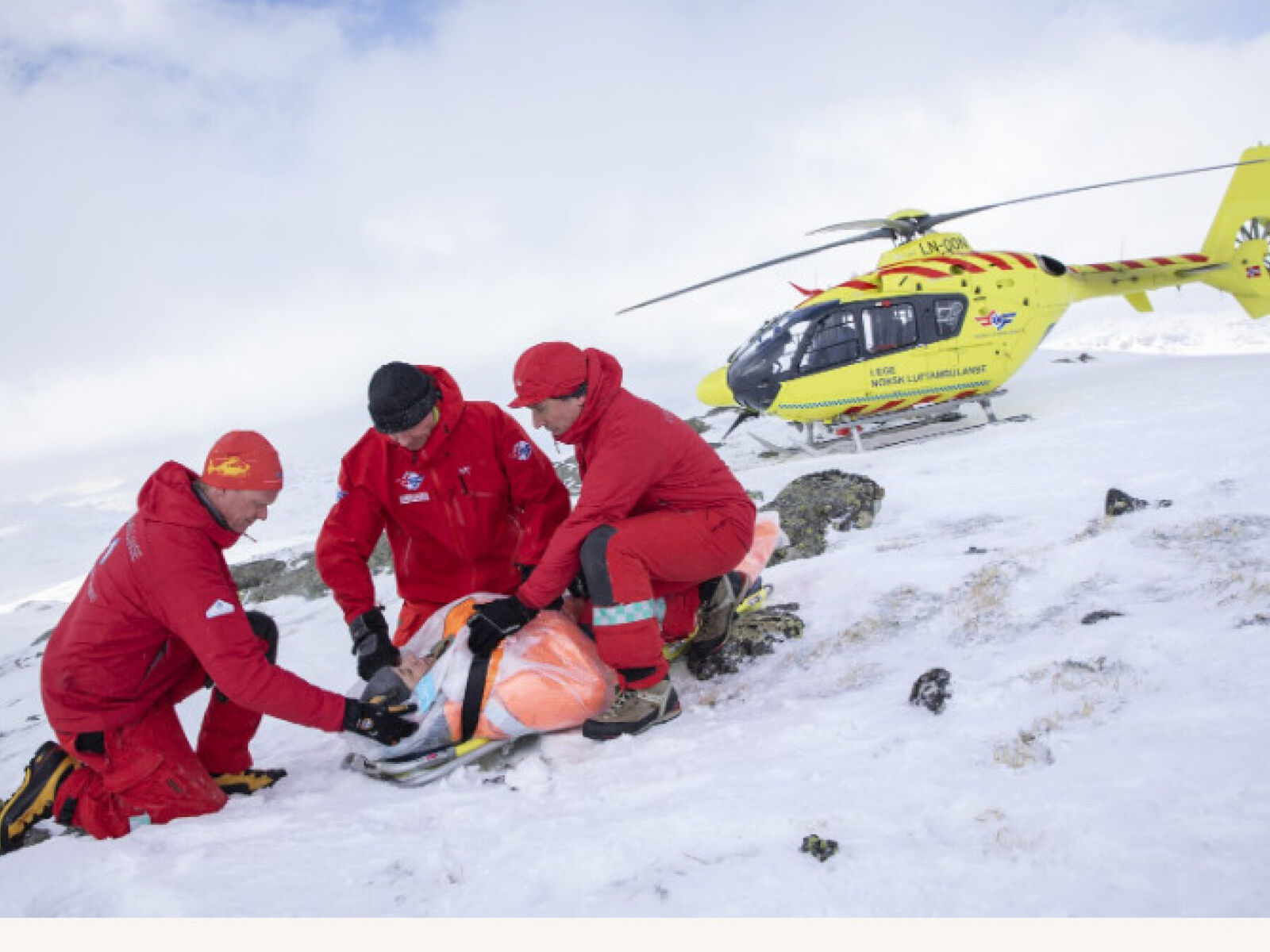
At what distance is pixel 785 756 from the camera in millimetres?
2250

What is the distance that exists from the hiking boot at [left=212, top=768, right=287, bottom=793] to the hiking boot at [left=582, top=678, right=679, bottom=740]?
132cm

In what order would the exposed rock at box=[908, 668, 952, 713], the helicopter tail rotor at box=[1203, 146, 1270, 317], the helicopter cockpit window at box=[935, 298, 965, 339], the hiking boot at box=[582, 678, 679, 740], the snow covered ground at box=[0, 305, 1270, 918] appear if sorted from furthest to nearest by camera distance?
the helicopter tail rotor at box=[1203, 146, 1270, 317] → the helicopter cockpit window at box=[935, 298, 965, 339] → the hiking boot at box=[582, 678, 679, 740] → the exposed rock at box=[908, 668, 952, 713] → the snow covered ground at box=[0, 305, 1270, 918]

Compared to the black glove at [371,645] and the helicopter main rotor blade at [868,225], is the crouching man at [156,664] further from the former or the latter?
the helicopter main rotor blade at [868,225]

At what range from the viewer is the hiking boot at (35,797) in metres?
2.71

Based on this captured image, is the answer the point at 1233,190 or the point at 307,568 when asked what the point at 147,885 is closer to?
the point at 307,568

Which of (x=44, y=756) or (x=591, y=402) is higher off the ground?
(x=591, y=402)

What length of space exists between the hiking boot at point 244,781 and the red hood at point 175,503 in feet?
3.30

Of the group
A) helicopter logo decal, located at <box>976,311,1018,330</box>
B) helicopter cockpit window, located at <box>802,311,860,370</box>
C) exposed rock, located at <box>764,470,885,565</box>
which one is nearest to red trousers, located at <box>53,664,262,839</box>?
exposed rock, located at <box>764,470,885,565</box>

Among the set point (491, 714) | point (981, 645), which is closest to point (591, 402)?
point (491, 714)

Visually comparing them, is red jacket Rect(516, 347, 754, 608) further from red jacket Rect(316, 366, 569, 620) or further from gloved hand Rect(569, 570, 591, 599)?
red jacket Rect(316, 366, 569, 620)

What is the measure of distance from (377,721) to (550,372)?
1423 mm

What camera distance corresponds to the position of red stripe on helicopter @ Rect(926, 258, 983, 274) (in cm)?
969

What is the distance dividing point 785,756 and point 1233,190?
48.3 feet

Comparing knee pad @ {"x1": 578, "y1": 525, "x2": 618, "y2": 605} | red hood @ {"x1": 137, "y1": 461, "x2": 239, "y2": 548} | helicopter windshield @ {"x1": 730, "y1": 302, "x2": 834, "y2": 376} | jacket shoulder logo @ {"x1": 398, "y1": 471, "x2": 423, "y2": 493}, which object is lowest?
knee pad @ {"x1": 578, "y1": 525, "x2": 618, "y2": 605}
